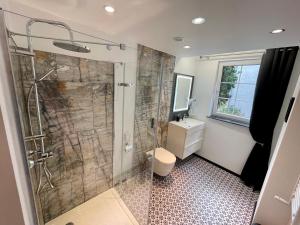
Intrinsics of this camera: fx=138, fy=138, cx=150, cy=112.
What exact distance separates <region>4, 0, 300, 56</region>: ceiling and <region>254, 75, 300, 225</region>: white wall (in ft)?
2.18

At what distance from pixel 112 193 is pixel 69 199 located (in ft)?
1.81

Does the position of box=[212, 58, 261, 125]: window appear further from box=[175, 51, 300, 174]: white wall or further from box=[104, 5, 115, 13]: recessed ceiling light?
box=[104, 5, 115, 13]: recessed ceiling light

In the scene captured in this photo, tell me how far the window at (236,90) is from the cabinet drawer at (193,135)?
1.52 ft

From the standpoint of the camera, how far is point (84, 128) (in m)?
1.59

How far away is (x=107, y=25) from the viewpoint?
4.65 ft

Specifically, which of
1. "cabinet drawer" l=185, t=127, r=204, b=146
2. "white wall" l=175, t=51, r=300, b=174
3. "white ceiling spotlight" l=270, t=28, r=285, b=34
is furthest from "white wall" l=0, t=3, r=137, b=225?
"white ceiling spotlight" l=270, t=28, r=285, b=34

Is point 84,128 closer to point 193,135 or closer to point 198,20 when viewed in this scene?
point 198,20

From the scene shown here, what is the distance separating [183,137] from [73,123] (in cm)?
182

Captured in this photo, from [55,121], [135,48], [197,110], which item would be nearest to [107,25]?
[135,48]

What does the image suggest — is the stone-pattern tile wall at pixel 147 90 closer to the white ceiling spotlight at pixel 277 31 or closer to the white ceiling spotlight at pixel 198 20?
the white ceiling spotlight at pixel 198 20

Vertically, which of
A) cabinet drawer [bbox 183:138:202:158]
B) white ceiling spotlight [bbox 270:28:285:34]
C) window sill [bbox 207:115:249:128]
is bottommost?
cabinet drawer [bbox 183:138:202:158]

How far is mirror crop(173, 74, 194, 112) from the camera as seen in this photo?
2806 mm

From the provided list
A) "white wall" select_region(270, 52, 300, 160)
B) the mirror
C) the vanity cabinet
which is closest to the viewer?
"white wall" select_region(270, 52, 300, 160)

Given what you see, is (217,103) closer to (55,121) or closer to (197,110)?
(197,110)
